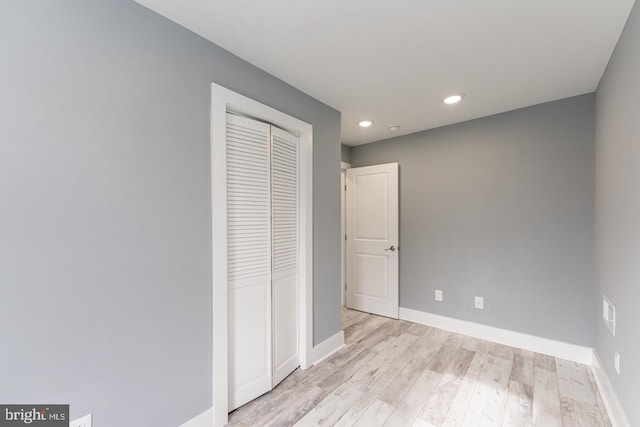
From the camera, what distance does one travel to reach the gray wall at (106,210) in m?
1.07

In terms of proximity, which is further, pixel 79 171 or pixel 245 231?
pixel 245 231

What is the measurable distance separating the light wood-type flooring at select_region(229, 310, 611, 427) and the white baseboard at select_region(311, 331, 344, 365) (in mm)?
65

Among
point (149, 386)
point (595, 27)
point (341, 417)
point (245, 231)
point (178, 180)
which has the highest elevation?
point (595, 27)

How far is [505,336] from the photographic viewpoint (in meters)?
2.79

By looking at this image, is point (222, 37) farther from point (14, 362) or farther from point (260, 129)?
point (14, 362)

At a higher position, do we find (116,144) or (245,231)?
(116,144)

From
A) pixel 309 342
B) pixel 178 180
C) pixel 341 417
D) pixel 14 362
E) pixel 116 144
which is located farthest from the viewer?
pixel 309 342

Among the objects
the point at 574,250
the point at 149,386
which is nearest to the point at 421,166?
the point at 574,250

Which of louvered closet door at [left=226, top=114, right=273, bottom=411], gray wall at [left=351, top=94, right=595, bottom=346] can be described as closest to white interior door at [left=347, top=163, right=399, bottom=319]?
gray wall at [left=351, top=94, right=595, bottom=346]

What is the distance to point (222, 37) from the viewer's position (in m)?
1.65

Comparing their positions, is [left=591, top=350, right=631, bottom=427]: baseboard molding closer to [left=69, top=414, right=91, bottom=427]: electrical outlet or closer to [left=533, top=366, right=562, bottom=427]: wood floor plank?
[left=533, top=366, right=562, bottom=427]: wood floor plank

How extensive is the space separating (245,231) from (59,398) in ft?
3.79

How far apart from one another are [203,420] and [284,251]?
1175 mm

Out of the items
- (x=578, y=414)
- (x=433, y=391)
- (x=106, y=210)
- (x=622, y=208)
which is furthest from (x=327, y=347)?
(x=622, y=208)
